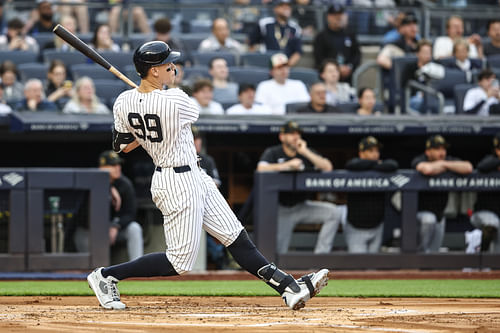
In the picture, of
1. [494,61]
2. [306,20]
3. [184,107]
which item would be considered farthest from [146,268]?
[306,20]

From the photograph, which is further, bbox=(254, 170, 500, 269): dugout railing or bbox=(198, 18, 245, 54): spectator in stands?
bbox=(198, 18, 245, 54): spectator in stands

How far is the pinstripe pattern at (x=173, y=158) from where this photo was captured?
5.21 metres

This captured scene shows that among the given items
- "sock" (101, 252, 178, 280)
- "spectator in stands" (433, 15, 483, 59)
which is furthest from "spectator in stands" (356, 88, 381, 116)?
"sock" (101, 252, 178, 280)

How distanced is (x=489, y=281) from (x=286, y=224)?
1.99 m

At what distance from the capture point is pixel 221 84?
1062 centimetres

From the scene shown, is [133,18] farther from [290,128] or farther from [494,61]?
[494,61]

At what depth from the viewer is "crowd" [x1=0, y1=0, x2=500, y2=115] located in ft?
33.3

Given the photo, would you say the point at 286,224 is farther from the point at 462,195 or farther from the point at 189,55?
the point at 189,55

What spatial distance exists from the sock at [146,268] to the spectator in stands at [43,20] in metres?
6.93

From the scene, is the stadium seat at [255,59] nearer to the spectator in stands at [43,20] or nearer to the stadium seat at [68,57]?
the stadium seat at [68,57]

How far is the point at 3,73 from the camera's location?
10.2m

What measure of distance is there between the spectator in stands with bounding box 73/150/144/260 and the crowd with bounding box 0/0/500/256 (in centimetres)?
2

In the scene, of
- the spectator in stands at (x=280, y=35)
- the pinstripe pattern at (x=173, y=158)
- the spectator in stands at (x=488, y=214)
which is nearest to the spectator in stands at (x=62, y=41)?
the spectator in stands at (x=280, y=35)

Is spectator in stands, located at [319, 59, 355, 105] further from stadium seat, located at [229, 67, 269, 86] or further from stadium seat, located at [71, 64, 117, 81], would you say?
stadium seat, located at [71, 64, 117, 81]
